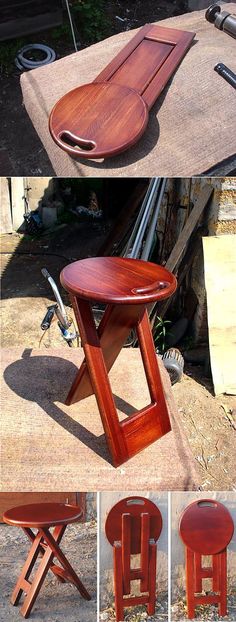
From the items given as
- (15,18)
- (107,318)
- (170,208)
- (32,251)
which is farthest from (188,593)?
(15,18)

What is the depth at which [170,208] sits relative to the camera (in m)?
2.22

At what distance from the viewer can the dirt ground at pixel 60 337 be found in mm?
1772

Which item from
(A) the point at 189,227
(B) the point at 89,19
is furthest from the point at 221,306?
(B) the point at 89,19

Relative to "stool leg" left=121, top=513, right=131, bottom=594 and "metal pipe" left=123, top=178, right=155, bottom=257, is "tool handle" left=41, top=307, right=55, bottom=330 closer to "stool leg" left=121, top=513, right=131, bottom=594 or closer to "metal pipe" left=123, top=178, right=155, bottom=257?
"metal pipe" left=123, top=178, right=155, bottom=257

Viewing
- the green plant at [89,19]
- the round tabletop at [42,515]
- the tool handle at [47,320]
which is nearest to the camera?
the round tabletop at [42,515]

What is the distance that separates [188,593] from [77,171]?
41.6 inches

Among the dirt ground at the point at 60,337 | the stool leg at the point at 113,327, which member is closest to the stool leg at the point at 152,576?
the stool leg at the point at 113,327

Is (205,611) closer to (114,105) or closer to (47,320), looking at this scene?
(47,320)

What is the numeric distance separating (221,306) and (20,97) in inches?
91.7

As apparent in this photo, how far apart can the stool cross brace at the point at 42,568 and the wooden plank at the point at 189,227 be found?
1.24 meters

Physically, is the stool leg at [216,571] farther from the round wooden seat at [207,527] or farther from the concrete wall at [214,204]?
the concrete wall at [214,204]

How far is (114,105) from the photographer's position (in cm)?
166

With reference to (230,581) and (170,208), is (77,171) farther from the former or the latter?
(230,581)

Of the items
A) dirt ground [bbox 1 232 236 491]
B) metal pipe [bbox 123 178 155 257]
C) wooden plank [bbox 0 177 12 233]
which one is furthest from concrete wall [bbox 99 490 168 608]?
wooden plank [bbox 0 177 12 233]
